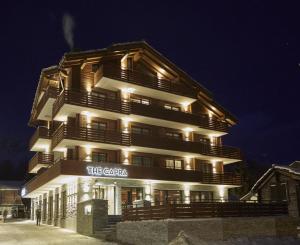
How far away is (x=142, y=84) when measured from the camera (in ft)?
129

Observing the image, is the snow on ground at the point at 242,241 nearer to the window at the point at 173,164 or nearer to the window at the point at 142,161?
the window at the point at 142,161

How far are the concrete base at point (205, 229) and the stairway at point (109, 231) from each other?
0.64m

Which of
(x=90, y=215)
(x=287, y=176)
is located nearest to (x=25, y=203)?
(x=90, y=215)

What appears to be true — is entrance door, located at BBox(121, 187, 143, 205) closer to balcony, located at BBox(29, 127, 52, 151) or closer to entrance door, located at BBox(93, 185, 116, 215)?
entrance door, located at BBox(93, 185, 116, 215)

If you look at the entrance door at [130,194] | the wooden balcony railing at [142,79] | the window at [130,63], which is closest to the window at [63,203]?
the entrance door at [130,194]

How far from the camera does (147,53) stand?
41781 mm

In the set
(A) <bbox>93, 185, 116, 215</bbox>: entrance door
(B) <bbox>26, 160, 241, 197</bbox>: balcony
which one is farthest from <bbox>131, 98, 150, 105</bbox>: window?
(A) <bbox>93, 185, 116, 215</bbox>: entrance door

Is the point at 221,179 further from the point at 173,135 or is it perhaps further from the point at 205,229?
the point at 205,229

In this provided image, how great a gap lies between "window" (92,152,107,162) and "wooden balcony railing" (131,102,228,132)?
16.4 ft

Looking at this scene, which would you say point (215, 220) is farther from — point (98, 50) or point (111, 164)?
point (98, 50)

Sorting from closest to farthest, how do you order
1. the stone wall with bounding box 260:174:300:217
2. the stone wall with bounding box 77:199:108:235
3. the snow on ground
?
1. the snow on ground
2. the stone wall with bounding box 77:199:108:235
3. the stone wall with bounding box 260:174:300:217

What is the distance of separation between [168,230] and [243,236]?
5.72 m

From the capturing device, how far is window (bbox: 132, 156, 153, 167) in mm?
39031

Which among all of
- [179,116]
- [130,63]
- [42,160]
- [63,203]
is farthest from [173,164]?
[42,160]
